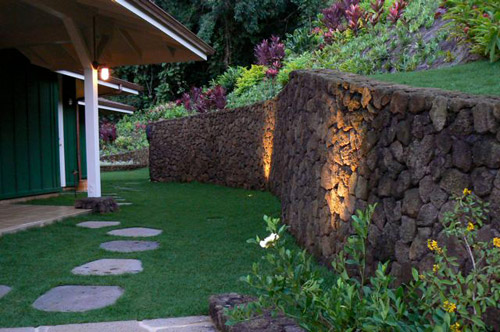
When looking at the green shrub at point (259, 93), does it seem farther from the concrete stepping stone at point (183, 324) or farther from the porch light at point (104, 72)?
the concrete stepping stone at point (183, 324)

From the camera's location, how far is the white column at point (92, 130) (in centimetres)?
712

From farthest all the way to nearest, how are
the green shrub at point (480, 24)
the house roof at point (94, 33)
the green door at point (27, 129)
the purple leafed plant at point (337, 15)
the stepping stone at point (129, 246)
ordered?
the purple leafed plant at point (337, 15)
the green door at point (27, 129)
the house roof at point (94, 33)
the stepping stone at point (129, 246)
the green shrub at point (480, 24)

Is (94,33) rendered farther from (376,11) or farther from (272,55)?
(272,55)

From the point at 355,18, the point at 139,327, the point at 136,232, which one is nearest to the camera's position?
the point at 139,327

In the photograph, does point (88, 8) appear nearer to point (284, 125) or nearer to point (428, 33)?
point (284, 125)

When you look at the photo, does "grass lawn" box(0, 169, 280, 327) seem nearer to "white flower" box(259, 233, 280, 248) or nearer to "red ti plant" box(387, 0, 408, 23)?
"white flower" box(259, 233, 280, 248)

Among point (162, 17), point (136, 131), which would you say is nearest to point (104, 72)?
point (162, 17)

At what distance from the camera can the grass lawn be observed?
2969 millimetres

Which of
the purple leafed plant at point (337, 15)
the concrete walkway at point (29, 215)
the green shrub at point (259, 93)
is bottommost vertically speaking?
the concrete walkway at point (29, 215)

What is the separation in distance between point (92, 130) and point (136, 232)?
7.58 feet

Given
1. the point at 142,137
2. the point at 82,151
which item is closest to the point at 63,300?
the point at 82,151

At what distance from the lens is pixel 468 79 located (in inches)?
145

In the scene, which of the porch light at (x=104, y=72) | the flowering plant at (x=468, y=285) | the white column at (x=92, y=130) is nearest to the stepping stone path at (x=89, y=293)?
the flowering plant at (x=468, y=285)

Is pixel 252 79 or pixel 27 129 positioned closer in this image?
pixel 27 129
